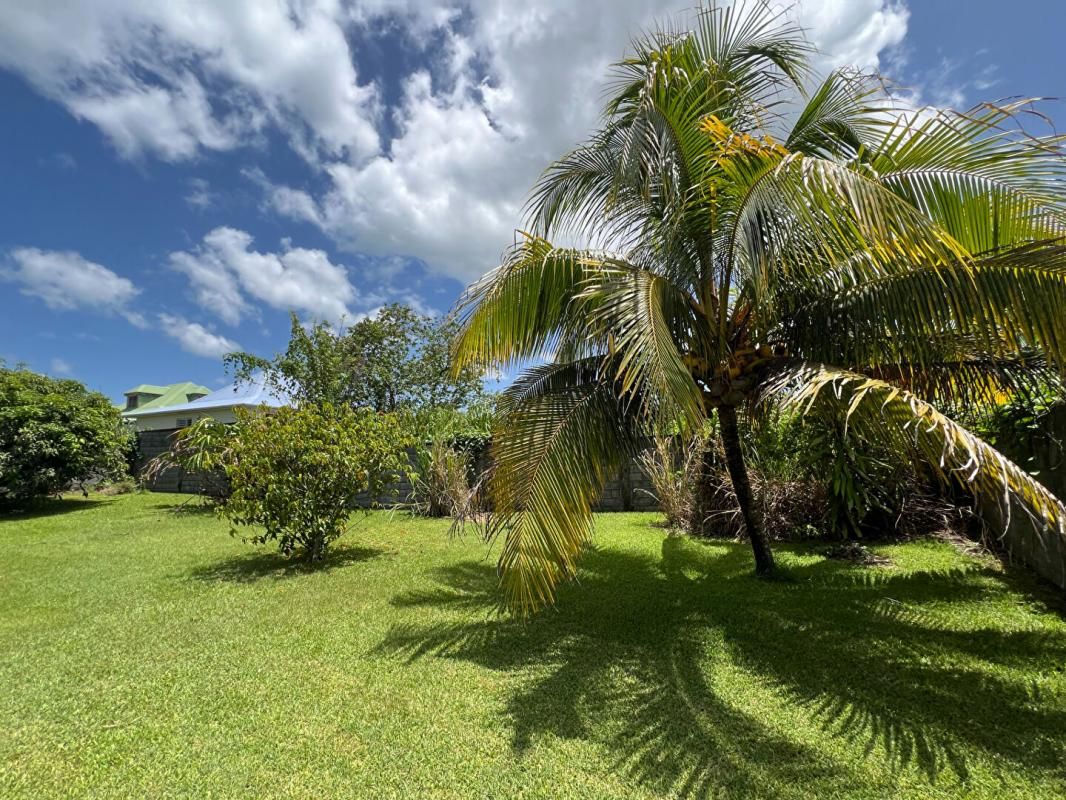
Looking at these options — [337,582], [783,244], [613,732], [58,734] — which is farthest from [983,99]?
[337,582]

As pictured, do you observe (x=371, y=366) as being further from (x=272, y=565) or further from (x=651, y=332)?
(x=651, y=332)

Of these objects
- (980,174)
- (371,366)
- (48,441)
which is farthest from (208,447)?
(980,174)

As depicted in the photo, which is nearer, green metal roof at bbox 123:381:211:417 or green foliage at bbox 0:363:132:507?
green foliage at bbox 0:363:132:507

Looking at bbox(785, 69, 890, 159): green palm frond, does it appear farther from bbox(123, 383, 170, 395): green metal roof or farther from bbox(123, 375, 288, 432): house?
bbox(123, 383, 170, 395): green metal roof

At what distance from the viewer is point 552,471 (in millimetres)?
4113

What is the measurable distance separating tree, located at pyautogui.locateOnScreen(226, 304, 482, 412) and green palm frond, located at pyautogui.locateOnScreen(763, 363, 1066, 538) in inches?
425

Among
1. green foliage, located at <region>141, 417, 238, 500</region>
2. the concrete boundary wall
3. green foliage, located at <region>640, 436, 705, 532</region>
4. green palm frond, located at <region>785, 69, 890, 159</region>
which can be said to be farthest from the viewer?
the concrete boundary wall

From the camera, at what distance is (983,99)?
323 centimetres

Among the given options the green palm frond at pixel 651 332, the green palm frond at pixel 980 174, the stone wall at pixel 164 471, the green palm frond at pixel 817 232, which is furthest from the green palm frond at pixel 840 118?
the stone wall at pixel 164 471

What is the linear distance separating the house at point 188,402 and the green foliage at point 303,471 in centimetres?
934

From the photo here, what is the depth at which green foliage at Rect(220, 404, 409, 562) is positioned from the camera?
20.5 feet

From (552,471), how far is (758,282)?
195 cm

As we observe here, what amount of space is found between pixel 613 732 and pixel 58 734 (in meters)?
2.83

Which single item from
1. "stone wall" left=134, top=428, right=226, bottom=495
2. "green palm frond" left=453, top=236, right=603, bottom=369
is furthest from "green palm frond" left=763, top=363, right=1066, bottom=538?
"stone wall" left=134, top=428, right=226, bottom=495
